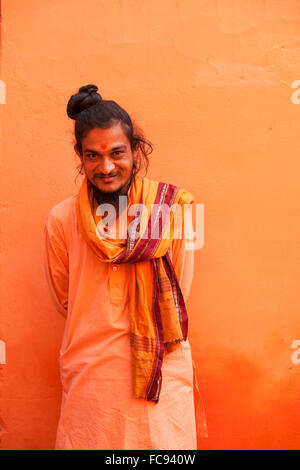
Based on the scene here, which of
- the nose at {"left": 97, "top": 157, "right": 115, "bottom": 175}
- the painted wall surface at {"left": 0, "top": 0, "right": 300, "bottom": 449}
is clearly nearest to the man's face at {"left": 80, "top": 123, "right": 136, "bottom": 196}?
the nose at {"left": 97, "top": 157, "right": 115, "bottom": 175}

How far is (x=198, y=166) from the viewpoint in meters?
3.14

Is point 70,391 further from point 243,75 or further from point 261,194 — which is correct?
point 243,75

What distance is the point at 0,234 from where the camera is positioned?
10.4 ft

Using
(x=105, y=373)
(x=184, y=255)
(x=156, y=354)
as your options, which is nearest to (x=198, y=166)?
(x=184, y=255)

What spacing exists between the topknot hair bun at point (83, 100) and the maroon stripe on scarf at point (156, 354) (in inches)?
31.8

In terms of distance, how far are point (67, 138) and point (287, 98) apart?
1.36 metres

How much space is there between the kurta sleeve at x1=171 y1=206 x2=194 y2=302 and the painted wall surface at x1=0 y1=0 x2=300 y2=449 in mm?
508

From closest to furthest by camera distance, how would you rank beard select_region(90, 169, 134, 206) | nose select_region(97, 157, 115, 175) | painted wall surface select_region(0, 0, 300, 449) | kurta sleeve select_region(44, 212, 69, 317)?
nose select_region(97, 157, 115, 175) → beard select_region(90, 169, 134, 206) → kurta sleeve select_region(44, 212, 69, 317) → painted wall surface select_region(0, 0, 300, 449)

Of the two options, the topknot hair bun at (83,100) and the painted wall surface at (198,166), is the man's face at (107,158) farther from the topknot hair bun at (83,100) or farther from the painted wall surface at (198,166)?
the painted wall surface at (198,166)

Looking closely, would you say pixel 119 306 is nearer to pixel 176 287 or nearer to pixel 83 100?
pixel 176 287

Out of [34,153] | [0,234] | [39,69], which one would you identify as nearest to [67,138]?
[34,153]

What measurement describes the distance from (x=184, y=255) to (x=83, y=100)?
2.99 feet

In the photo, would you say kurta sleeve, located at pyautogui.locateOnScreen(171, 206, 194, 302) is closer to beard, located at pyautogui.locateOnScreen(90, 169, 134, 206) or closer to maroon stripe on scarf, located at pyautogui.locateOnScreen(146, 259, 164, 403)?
maroon stripe on scarf, located at pyautogui.locateOnScreen(146, 259, 164, 403)

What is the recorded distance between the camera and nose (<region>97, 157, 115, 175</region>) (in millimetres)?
2336
